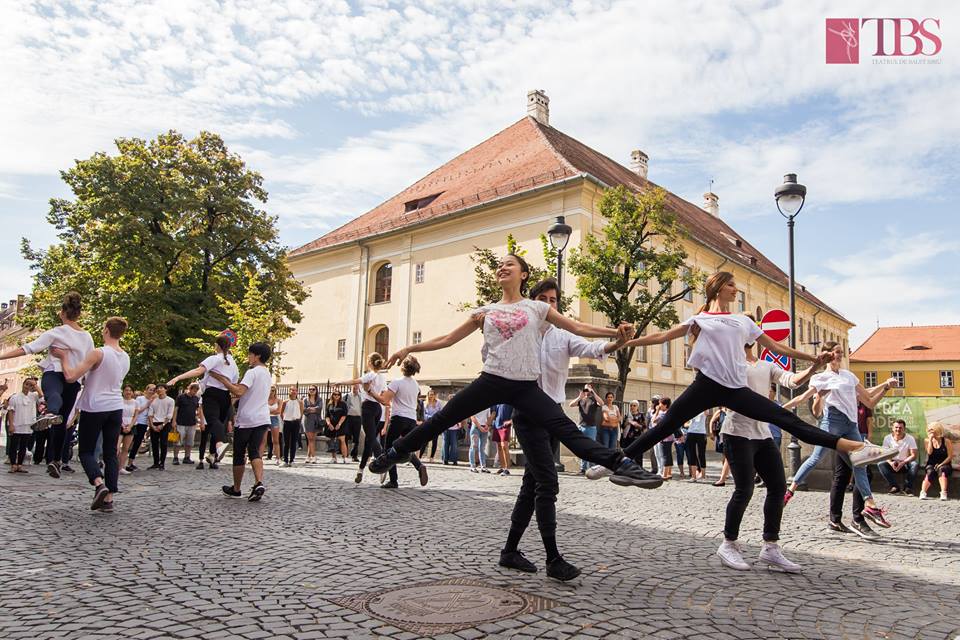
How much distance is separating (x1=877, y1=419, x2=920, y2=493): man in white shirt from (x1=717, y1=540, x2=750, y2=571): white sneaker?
8.96m

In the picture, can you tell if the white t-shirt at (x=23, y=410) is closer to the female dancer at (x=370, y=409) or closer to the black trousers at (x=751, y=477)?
the female dancer at (x=370, y=409)

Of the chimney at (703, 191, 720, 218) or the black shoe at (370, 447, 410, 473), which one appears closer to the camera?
the black shoe at (370, 447, 410, 473)

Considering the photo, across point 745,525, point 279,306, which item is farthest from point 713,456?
point 745,525

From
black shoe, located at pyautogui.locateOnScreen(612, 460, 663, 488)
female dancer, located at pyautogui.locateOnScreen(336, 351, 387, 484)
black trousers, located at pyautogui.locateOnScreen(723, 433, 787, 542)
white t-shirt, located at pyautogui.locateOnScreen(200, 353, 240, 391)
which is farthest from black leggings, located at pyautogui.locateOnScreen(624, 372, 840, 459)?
white t-shirt, located at pyautogui.locateOnScreen(200, 353, 240, 391)

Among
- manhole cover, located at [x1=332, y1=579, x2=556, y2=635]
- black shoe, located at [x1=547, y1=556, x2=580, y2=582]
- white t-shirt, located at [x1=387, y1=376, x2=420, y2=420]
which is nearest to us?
manhole cover, located at [x1=332, y1=579, x2=556, y2=635]

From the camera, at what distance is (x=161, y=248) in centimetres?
3100

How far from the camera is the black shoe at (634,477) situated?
4.50 m

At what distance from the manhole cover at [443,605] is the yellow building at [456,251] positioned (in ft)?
86.6

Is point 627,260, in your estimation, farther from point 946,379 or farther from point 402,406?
point 946,379

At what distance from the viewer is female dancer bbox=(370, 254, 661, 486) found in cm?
479

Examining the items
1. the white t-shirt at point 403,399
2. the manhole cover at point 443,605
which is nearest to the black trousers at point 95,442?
the white t-shirt at point 403,399

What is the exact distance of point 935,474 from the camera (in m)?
12.6

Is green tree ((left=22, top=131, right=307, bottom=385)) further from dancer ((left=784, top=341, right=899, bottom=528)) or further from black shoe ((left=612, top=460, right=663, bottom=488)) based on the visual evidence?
black shoe ((left=612, top=460, right=663, bottom=488))

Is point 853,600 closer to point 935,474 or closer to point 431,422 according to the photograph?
point 431,422
